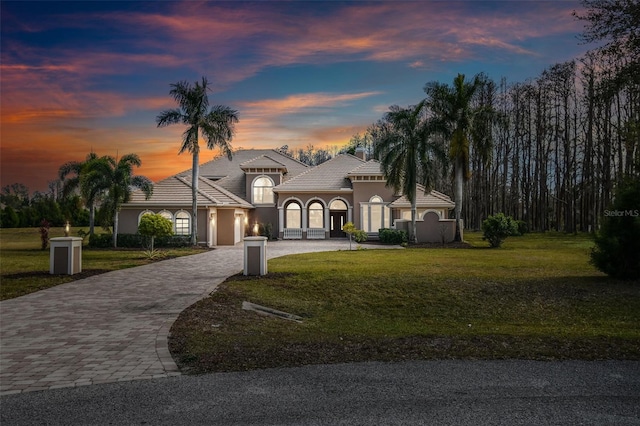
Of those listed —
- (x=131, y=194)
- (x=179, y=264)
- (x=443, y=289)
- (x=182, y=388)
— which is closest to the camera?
(x=182, y=388)

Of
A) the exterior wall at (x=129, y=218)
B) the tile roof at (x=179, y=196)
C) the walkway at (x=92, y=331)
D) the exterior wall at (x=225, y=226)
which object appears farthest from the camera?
the exterior wall at (x=225, y=226)

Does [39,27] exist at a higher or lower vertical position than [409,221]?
higher

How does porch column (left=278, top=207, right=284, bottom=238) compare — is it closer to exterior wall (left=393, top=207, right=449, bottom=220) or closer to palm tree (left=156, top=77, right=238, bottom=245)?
palm tree (left=156, top=77, right=238, bottom=245)

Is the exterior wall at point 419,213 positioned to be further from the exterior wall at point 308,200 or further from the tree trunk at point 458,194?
the tree trunk at point 458,194

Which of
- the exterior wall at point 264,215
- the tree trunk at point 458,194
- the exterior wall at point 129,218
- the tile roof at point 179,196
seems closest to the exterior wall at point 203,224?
the tile roof at point 179,196

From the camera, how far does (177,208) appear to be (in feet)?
92.9

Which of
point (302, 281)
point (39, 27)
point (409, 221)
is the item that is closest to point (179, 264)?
point (302, 281)

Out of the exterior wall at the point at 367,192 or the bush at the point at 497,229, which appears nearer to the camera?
the bush at the point at 497,229

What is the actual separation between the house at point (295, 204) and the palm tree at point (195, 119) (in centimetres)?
300

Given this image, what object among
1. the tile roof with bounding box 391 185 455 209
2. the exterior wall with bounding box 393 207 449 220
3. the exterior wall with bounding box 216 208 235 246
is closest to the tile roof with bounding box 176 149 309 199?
the exterior wall with bounding box 216 208 235 246

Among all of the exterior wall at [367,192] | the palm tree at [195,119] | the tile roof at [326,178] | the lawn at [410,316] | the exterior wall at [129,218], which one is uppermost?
the palm tree at [195,119]

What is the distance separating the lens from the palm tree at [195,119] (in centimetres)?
2622

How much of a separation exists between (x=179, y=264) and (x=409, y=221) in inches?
680

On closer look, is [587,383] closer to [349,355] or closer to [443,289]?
[349,355]
